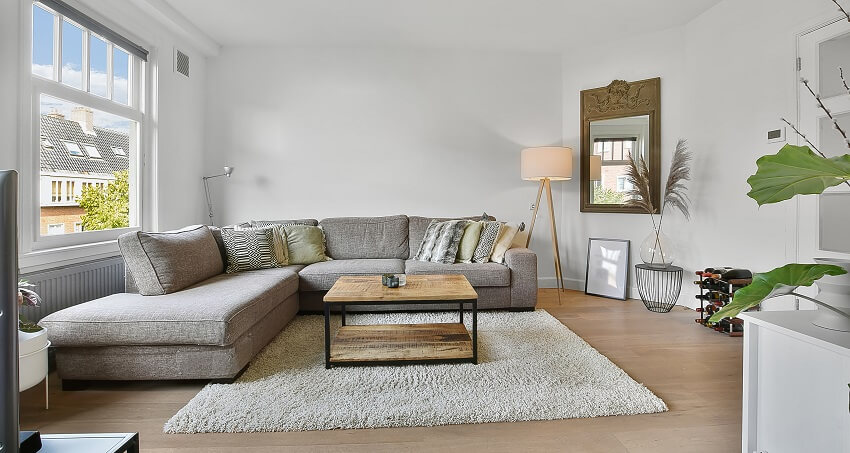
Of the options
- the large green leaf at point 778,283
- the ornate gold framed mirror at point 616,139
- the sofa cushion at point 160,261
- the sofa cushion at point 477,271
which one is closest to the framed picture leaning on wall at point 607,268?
the ornate gold framed mirror at point 616,139

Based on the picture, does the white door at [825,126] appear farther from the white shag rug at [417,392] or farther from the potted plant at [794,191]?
the potted plant at [794,191]

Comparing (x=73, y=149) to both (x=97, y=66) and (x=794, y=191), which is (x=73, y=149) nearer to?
(x=97, y=66)

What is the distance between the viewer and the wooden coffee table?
8.18 feet

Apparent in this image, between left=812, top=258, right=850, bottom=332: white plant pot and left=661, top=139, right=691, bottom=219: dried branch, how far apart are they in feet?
9.84

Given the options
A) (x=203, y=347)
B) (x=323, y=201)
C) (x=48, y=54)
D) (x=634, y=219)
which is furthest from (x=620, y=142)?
(x=48, y=54)

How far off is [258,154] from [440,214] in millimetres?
2071

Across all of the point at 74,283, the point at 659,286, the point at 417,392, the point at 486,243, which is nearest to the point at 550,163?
the point at 486,243

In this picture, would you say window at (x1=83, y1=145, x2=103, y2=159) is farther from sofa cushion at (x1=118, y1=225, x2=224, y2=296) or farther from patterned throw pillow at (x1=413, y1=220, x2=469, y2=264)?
patterned throw pillow at (x1=413, y1=220, x2=469, y2=264)

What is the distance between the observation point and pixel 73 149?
294 cm

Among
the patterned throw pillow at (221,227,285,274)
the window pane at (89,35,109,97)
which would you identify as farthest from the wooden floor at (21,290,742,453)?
the window pane at (89,35,109,97)

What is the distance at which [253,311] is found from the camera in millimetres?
2502

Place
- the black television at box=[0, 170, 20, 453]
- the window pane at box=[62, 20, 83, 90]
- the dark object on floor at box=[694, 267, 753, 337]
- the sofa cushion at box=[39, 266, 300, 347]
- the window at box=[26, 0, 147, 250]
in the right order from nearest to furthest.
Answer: the black television at box=[0, 170, 20, 453]
the sofa cushion at box=[39, 266, 300, 347]
the window at box=[26, 0, 147, 250]
the window pane at box=[62, 20, 83, 90]
the dark object on floor at box=[694, 267, 753, 337]

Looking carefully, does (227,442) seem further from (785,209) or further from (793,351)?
(785,209)

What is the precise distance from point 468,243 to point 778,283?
9.63 ft
